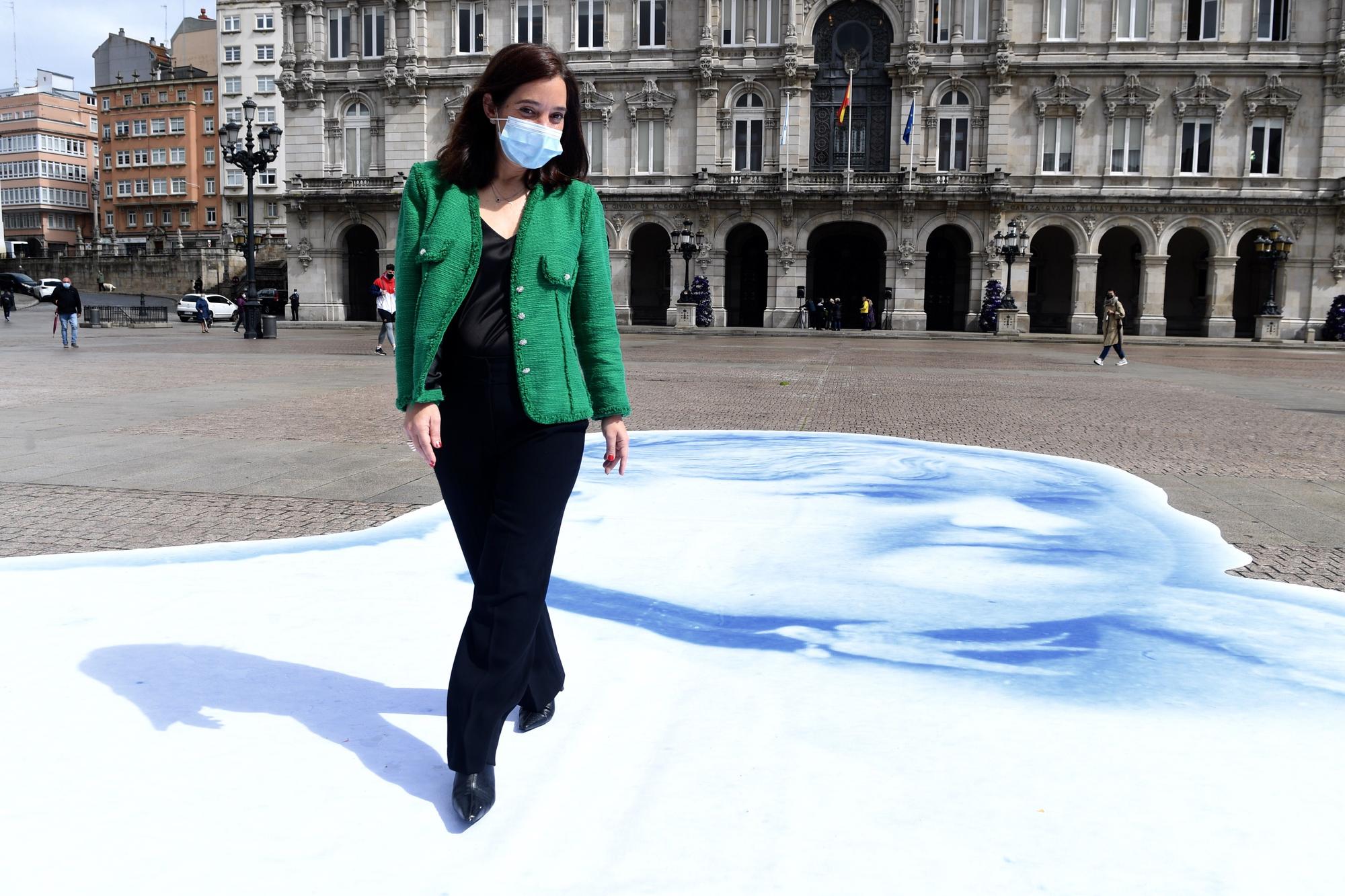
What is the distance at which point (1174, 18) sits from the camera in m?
42.2

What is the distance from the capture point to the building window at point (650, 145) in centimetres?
4562

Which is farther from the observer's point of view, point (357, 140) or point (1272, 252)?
point (357, 140)

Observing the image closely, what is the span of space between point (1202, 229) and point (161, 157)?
77.2m

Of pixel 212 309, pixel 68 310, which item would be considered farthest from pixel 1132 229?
pixel 212 309

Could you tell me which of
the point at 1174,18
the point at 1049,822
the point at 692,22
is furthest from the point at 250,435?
the point at 1174,18

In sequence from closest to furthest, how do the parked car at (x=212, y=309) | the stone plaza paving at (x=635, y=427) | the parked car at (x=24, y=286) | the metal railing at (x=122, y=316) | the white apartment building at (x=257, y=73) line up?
the stone plaza paving at (x=635, y=427)
the metal railing at (x=122, y=316)
the parked car at (x=212, y=309)
the parked car at (x=24, y=286)
the white apartment building at (x=257, y=73)

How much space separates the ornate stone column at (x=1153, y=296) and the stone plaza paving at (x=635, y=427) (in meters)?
20.7

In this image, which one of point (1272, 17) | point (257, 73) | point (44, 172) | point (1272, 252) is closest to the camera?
point (1272, 252)

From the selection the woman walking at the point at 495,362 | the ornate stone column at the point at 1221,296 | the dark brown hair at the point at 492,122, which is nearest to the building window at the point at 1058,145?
the ornate stone column at the point at 1221,296

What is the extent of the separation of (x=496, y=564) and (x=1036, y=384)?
15859 mm

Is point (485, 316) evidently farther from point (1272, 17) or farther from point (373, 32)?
point (373, 32)

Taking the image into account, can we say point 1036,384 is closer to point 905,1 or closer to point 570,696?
point 570,696

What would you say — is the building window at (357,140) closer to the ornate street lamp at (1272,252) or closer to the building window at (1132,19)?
the building window at (1132,19)

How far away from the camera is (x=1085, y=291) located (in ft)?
144
